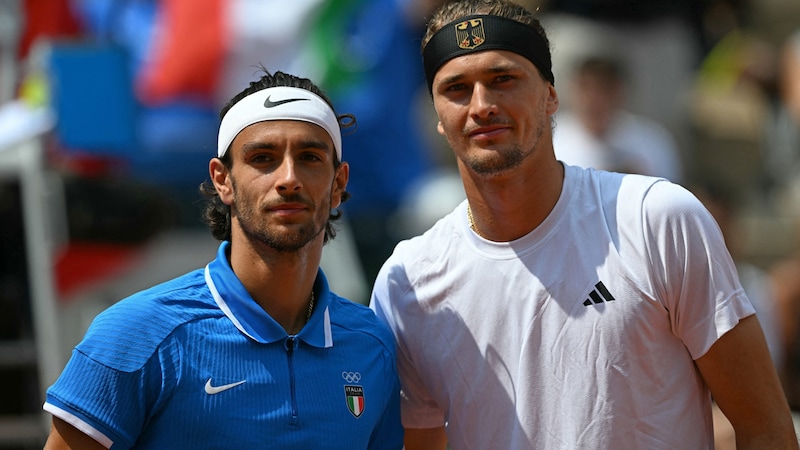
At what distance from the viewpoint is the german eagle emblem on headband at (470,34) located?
403cm

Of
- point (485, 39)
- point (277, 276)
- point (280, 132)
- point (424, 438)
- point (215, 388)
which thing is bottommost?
point (424, 438)

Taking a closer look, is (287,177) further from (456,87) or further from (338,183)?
(456,87)

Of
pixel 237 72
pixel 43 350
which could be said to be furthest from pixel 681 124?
pixel 43 350

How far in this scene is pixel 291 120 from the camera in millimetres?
3973

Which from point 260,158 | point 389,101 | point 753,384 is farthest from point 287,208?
point 389,101

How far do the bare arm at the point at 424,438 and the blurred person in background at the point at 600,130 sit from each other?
10.7 feet

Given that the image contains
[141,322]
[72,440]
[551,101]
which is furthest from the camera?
[551,101]

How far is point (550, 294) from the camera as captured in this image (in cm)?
392

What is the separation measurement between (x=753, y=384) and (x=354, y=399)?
1235 millimetres

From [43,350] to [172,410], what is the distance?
3.34 m

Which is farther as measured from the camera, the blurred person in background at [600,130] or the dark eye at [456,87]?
the blurred person in background at [600,130]

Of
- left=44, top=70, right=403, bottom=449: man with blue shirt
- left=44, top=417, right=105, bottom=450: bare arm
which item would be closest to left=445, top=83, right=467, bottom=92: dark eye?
left=44, top=70, right=403, bottom=449: man with blue shirt

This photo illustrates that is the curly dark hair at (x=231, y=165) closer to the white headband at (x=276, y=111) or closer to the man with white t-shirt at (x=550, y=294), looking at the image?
the white headband at (x=276, y=111)

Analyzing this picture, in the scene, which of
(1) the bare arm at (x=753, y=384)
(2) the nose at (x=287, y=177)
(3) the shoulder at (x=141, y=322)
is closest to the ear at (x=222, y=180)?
(2) the nose at (x=287, y=177)
